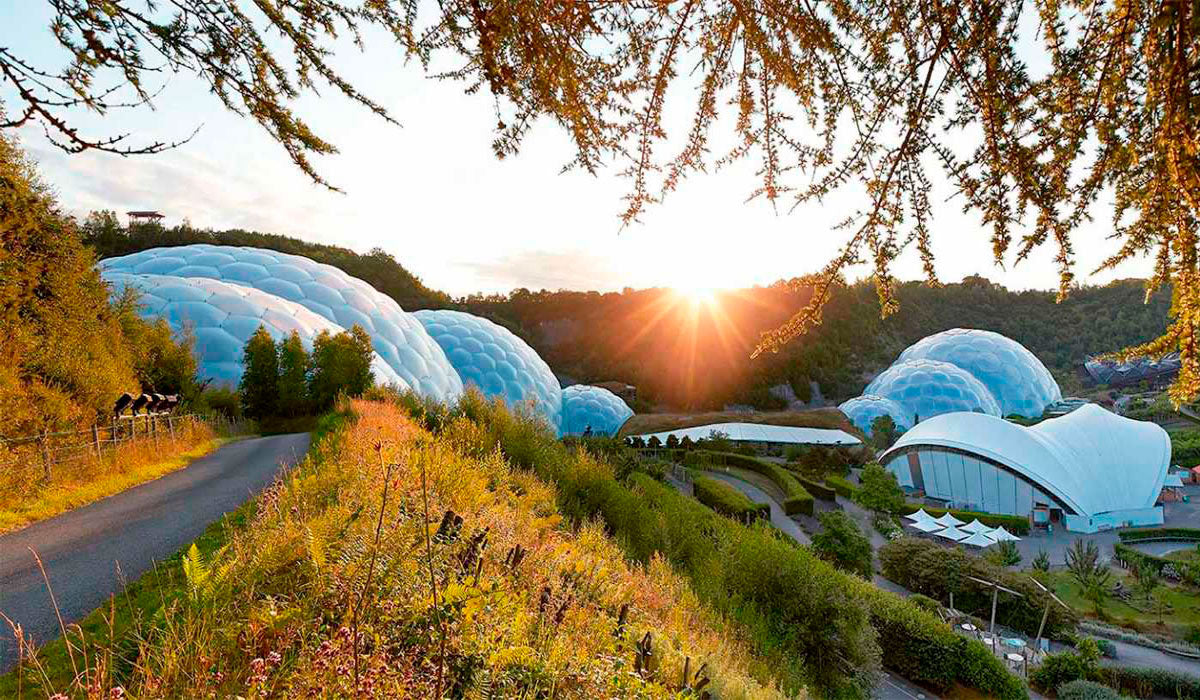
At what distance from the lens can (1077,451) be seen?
30.4 metres

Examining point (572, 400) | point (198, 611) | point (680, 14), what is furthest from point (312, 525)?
point (572, 400)

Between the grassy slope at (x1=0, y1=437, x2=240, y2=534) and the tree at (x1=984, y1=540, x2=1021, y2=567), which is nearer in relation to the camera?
the grassy slope at (x1=0, y1=437, x2=240, y2=534)

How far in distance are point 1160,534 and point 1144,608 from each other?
11.5m

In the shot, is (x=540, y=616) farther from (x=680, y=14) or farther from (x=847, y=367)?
(x=847, y=367)

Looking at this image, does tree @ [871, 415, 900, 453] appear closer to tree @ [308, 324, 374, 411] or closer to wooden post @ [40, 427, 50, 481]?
tree @ [308, 324, 374, 411]

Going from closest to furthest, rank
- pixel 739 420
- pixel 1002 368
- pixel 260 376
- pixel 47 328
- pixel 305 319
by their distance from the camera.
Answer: pixel 47 328
pixel 260 376
pixel 305 319
pixel 739 420
pixel 1002 368

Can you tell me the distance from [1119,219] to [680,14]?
2.07 m

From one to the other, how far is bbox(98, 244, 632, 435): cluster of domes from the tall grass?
7.56 m

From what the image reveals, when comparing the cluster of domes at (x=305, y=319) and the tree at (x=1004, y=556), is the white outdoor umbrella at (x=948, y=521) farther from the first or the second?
the cluster of domes at (x=305, y=319)

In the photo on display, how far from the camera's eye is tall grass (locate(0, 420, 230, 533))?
318 inches

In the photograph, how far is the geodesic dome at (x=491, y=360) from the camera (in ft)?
105

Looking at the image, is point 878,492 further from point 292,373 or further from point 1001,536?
point 292,373

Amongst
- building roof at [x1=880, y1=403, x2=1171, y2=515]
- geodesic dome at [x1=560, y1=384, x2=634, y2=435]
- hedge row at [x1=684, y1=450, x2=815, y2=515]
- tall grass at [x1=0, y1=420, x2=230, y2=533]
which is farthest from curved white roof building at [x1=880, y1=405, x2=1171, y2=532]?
tall grass at [x1=0, y1=420, x2=230, y2=533]

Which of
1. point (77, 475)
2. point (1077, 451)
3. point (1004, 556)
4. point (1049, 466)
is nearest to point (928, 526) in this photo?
point (1004, 556)
